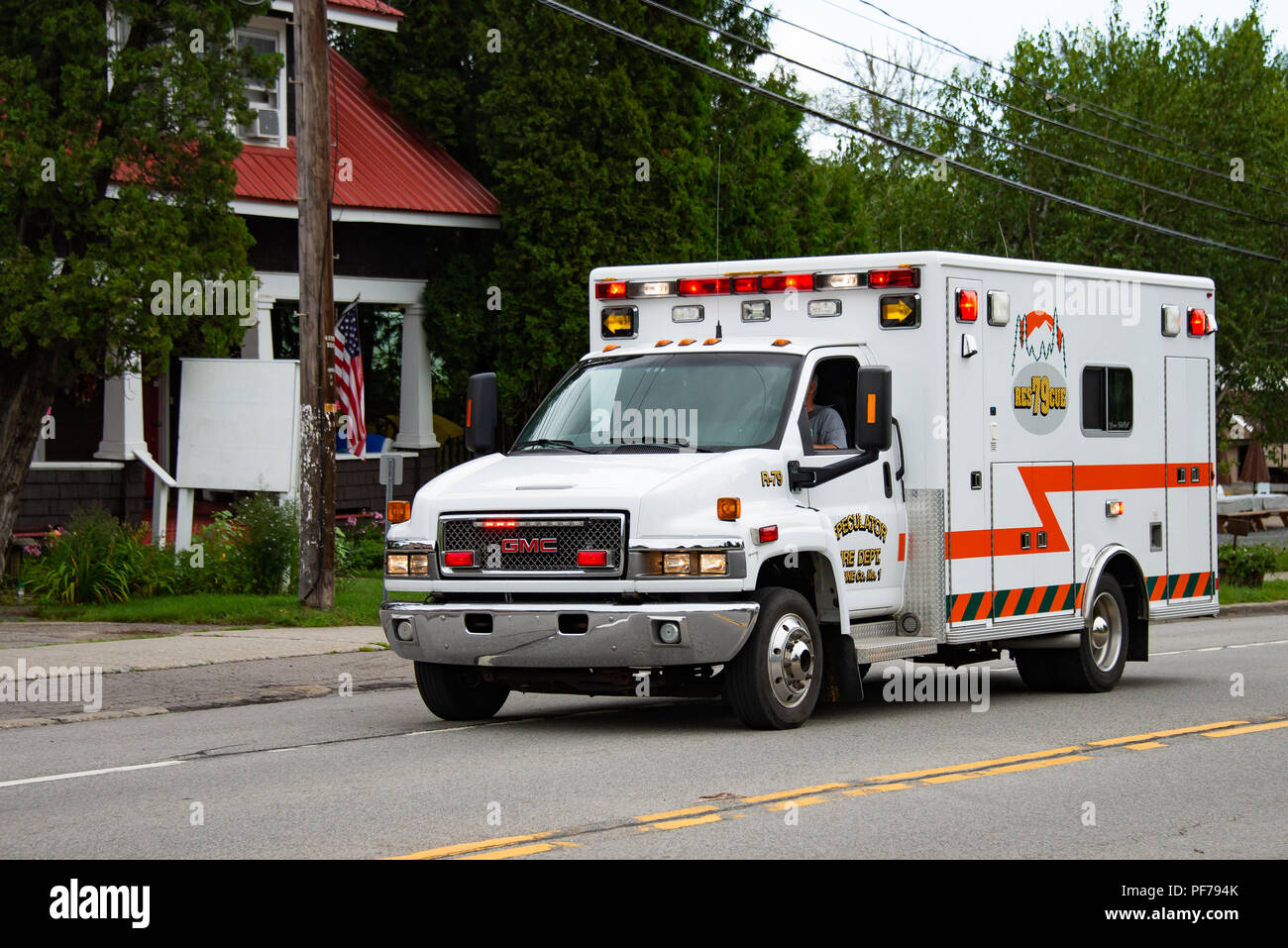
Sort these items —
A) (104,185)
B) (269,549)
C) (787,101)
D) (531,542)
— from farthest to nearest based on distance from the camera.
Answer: (787,101) < (269,549) < (104,185) < (531,542)

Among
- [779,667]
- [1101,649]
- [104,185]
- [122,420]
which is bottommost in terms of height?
[1101,649]

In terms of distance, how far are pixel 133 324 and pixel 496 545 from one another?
9.95 meters

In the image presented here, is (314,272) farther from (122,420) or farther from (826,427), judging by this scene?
(826,427)

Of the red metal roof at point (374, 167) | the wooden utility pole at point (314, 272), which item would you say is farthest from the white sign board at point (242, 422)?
the red metal roof at point (374, 167)

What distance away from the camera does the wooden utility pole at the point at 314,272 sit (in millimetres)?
17812

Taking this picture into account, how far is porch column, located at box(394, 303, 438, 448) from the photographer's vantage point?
27.7m

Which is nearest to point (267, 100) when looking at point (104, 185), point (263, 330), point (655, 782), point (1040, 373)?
point (263, 330)

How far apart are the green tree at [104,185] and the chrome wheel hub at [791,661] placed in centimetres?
1054

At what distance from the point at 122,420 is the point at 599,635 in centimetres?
1488

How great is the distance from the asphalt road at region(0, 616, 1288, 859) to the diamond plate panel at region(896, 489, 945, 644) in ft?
2.35

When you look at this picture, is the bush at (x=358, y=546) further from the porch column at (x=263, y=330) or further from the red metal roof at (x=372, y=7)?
the red metal roof at (x=372, y=7)

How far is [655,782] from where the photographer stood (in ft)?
30.5

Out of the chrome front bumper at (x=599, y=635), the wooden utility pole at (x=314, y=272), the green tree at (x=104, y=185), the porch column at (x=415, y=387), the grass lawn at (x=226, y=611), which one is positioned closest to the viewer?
the chrome front bumper at (x=599, y=635)

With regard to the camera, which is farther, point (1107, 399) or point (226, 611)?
point (226, 611)
